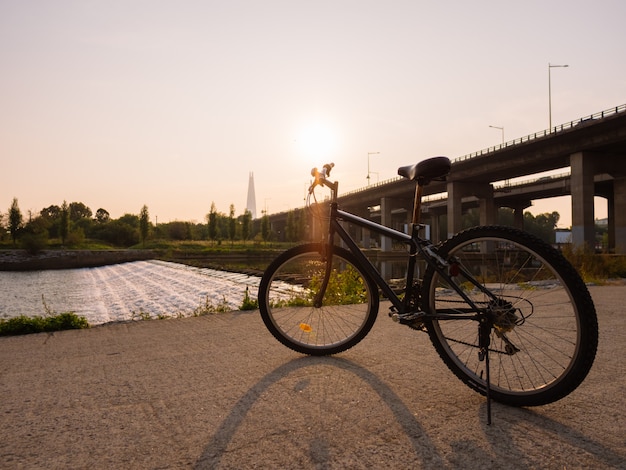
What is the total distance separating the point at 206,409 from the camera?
2.21 metres

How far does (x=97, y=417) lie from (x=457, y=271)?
2.18 metres

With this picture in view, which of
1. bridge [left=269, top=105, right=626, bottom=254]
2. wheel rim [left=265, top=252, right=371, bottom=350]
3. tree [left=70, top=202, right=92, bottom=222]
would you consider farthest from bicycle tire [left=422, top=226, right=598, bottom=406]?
tree [left=70, top=202, right=92, bottom=222]

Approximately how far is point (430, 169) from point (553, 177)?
6099 cm

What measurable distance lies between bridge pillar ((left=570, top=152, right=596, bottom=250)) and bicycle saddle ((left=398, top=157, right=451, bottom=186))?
107 ft

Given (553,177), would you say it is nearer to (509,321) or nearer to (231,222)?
(231,222)

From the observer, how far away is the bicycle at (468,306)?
2174 millimetres

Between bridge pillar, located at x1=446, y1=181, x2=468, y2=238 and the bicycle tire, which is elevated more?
bridge pillar, located at x1=446, y1=181, x2=468, y2=238

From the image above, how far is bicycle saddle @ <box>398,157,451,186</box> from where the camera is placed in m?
2.84

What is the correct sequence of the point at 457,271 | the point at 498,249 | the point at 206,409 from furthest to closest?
the point at 498,249, the point at 457,271, the point at 206,409

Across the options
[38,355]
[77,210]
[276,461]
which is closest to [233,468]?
[276,461]

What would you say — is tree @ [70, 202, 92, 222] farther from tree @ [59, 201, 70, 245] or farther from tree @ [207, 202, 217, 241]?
tree @ [207, 202, 217, 241]

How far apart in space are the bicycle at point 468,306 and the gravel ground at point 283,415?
19 centimetres

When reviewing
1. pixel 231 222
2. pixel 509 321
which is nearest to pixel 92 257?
pixel 231 222

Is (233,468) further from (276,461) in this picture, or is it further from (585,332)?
(585,332)
